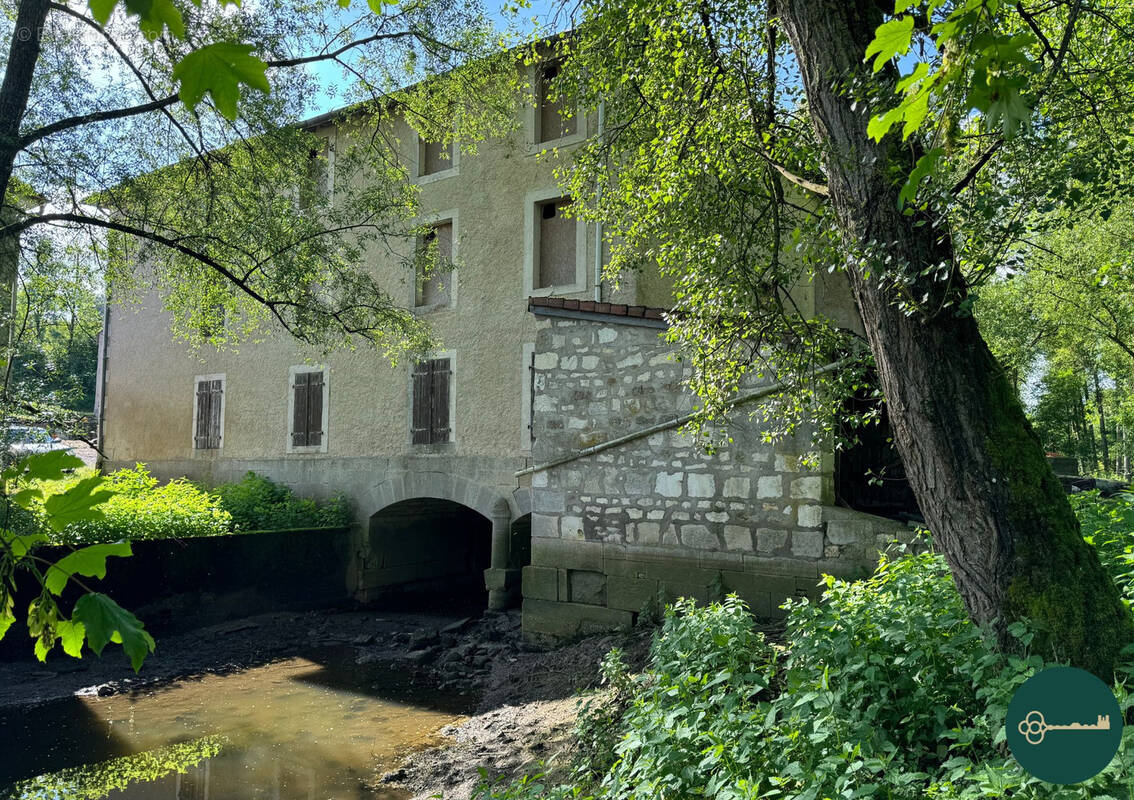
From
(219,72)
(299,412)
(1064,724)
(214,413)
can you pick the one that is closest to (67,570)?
(219,72)

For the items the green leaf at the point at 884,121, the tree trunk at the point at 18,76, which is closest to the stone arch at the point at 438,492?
the tree trunk at the point at 18,76

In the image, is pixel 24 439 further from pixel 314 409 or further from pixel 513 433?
pixel 314 409

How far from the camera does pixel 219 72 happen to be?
124cm

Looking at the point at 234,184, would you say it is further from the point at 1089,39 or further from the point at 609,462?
the point at 1089,39

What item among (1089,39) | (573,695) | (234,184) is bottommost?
(573,695)

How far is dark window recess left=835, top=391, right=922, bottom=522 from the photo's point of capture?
23.4 ft

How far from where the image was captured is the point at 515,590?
10.3 metres

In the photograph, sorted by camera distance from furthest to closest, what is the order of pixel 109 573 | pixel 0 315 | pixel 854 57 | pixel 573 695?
pixel 109 573
pixel 0 315
pixel 573 695
pixel 854 57

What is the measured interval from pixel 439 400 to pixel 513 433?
4.78 feet

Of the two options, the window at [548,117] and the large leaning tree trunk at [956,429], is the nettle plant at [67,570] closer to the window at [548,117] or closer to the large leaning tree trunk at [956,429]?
the large leaning tree trunk at [956,429]

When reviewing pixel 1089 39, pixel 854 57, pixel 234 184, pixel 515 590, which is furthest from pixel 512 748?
pixel 1089 39

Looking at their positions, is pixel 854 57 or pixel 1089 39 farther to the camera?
pixel 1089 39

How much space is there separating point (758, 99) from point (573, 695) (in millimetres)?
4584

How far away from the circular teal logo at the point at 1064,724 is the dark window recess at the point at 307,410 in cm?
1228
